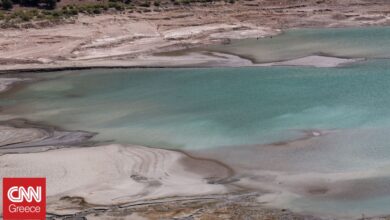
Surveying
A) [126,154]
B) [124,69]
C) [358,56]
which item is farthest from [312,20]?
[126,154]

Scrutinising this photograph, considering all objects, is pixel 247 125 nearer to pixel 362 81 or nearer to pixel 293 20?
pixel 362 81

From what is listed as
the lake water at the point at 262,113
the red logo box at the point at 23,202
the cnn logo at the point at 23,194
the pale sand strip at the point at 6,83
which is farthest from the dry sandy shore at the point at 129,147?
the lake water at the point at 262,113

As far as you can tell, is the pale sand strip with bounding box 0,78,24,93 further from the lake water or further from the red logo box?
the red logo box

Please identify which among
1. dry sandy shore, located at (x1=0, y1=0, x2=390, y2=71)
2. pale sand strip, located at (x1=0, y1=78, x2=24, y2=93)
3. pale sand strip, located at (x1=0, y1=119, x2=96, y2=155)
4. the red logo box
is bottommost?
the red logo box

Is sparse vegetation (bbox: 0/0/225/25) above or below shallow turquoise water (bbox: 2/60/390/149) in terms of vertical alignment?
above

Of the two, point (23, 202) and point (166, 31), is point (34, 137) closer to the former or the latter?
point (23, 202)

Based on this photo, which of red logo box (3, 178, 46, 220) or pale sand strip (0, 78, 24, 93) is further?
pale sand strip (0, 78, 24, 93)

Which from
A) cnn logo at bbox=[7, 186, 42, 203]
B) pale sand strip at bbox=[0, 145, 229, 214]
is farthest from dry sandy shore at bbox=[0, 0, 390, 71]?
cnn logo at bbox=[7, 186, 42, 203]
